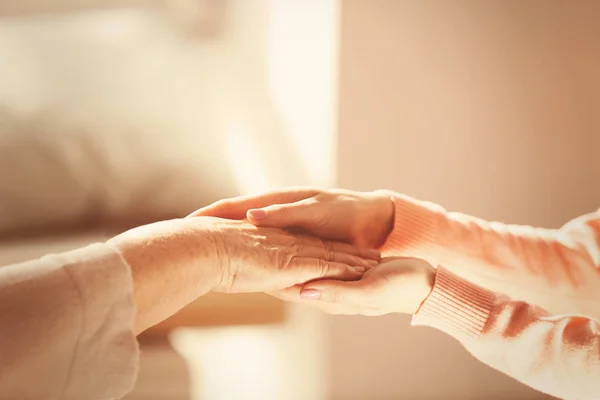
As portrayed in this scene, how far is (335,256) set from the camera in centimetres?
107

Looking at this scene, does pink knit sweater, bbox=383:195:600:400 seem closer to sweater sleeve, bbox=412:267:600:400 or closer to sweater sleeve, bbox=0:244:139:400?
sweater sleeve, bbox=412:267:600:400

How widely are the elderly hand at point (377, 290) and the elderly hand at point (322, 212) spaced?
0.14 m

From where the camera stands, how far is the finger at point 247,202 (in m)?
1.03

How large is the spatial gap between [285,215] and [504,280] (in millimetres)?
542

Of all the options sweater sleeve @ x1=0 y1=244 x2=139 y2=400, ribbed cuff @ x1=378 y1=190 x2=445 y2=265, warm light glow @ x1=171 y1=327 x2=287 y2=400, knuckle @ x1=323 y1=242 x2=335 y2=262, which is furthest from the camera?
warm light glow @ x1=171 y1=327 x2=287 y2=400

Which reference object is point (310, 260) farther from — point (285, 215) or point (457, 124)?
point (457, 124)

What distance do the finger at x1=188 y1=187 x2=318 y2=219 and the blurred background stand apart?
354 millimetres

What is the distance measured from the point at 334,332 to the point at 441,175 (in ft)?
1.83

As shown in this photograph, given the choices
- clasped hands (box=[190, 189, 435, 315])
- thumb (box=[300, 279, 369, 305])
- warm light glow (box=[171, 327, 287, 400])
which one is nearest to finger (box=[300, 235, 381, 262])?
clasped hands (box=[190, 189, 435, 315])

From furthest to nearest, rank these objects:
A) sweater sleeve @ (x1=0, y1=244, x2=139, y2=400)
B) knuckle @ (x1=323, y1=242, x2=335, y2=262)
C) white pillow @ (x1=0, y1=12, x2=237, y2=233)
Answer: white pillow @ (x1=0, y1=12, x2=237, y2=233) → knuckle @ (x1=323, y1=242, x2=335, y2=262) → sweater sleeve @ (x1=0, y1=244, x2=139, y2=400)

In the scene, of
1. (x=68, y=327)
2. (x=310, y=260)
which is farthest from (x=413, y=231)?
(x=68, y=327)

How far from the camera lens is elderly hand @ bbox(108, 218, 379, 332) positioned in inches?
Answer: 30.0

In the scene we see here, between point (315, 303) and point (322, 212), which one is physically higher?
point (322, 212)

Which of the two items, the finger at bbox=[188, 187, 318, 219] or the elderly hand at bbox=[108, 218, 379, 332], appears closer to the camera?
the elderly hand at bbox=[108, 218, 379, 332]
